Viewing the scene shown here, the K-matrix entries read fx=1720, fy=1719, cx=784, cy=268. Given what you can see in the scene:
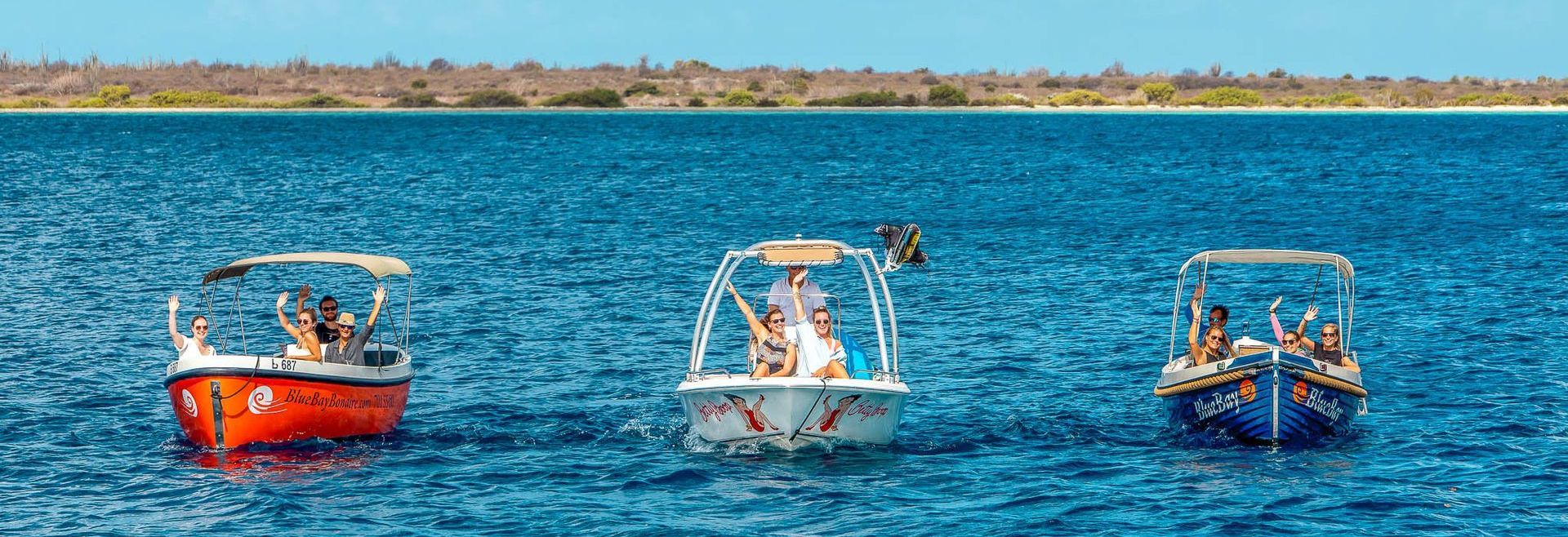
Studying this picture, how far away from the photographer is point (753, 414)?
19.6 metres

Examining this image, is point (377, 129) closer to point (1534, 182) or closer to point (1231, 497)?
point (1534, 182)

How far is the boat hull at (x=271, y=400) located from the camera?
19500 millimetres

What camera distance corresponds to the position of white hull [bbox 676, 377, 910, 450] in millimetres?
19219

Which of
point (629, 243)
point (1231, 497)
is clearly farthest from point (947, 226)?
point (1231, 497)

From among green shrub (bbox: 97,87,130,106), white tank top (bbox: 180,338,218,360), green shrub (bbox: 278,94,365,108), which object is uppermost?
green shrub (bbox: 97,87,130,106)

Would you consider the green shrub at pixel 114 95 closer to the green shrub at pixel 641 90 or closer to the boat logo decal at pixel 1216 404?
the green shrub at pixel 641 90

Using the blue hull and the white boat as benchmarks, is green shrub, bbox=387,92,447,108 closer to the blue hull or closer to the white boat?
the white boat

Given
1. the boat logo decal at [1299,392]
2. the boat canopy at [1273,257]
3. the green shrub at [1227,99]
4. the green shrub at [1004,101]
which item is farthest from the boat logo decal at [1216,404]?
the green shrub at [1227,99]

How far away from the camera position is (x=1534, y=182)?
67.1 metres

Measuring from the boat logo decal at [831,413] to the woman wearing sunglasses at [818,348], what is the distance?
12.1 inches

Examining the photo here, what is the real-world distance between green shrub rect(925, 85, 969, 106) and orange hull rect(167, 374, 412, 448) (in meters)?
161

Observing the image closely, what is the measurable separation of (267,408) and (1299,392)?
11909 mm

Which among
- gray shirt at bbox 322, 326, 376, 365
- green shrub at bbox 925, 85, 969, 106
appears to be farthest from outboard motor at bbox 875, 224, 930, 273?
green shrub at bbox 925, 85, 969, 106

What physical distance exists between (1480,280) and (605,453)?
23465 mm
